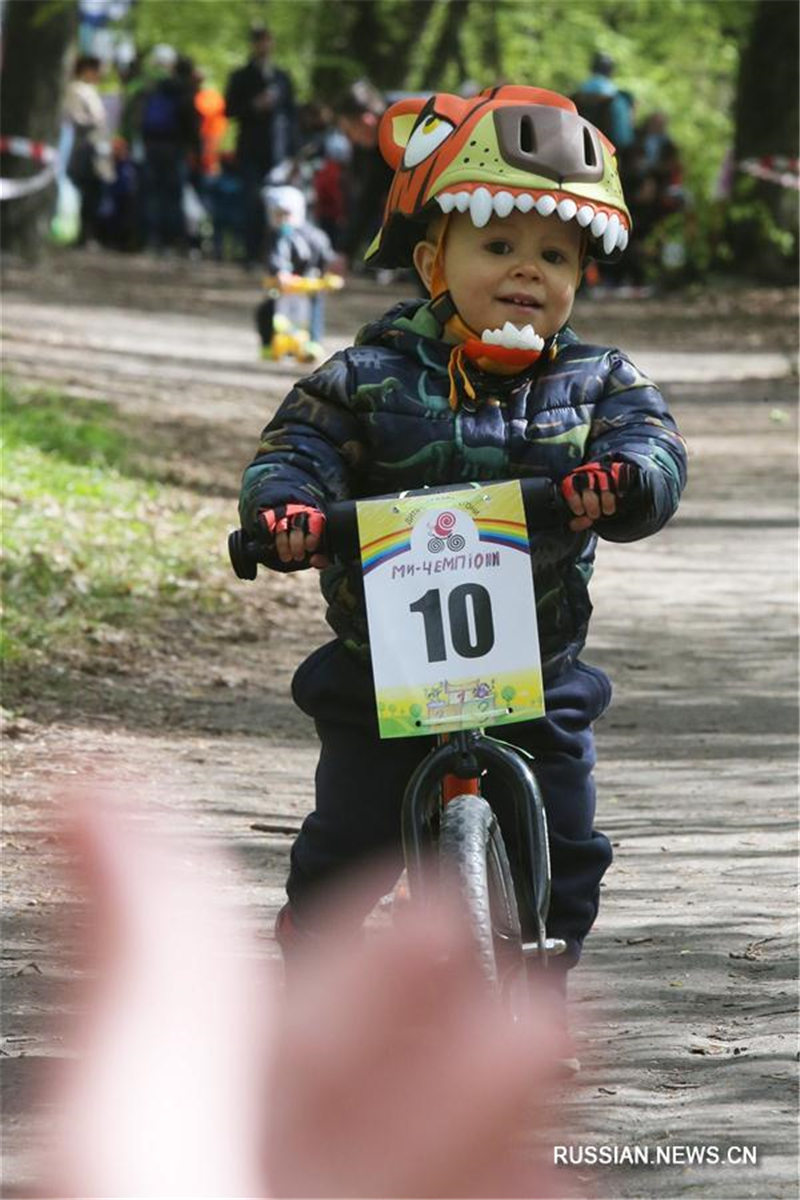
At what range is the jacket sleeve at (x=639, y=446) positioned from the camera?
4.35 meters

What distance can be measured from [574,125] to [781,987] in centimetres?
198

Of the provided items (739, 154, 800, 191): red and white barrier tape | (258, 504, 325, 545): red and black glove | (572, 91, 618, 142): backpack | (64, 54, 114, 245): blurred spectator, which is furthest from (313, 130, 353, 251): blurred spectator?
(258, 504, 325, 545): red and black glove

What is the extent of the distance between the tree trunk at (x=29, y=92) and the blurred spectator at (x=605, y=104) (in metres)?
5.16

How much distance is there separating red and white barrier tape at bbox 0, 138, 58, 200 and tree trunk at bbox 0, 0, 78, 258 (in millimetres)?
58

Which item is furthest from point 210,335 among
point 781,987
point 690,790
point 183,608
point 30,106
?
point 781,987

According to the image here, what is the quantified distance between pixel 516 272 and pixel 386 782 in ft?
3.37

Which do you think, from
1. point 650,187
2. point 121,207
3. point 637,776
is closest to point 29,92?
point 650,187

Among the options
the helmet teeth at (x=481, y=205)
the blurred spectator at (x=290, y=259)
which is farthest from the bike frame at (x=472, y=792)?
the blurred spectator at (x=290, y=259)

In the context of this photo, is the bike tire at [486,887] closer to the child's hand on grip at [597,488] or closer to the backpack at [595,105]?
the child's hand on grip at [597,488]

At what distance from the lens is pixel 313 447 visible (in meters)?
4.56

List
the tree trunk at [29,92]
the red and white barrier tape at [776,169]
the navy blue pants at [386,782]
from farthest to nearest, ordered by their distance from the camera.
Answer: the red and white barrier tape at [776,169]
the tree trunk at [29,92]
the navy blue pants at [386,782]

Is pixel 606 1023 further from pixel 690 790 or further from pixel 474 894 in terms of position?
pixel 690 790

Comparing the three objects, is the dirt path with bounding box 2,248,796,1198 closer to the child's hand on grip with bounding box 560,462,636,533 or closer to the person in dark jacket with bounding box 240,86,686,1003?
the person in dark jacket with bounding box 240,86,686,1003

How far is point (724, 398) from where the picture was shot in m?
17.9
